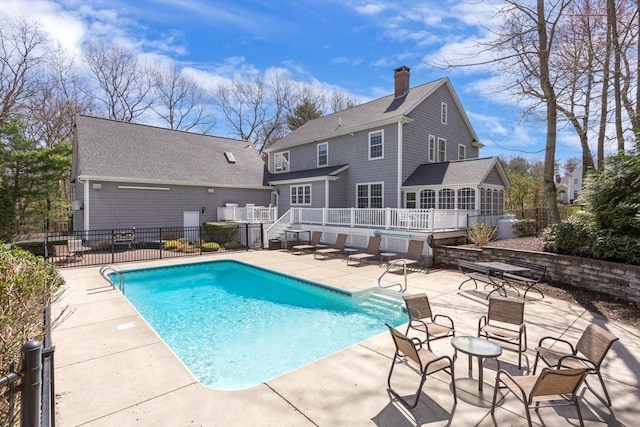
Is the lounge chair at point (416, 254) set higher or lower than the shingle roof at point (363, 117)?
lower

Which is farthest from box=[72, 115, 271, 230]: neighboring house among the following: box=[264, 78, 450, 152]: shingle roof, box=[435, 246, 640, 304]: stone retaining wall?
box=[435, 246, 640, 304]: stone retaining wall

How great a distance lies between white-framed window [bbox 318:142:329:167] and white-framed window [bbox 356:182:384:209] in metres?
3.38

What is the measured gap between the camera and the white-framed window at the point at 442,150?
62.3 feet

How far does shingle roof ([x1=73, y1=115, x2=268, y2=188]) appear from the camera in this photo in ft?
56.7

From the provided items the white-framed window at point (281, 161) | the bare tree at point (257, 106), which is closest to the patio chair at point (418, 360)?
the white-framed window at point (281, 161)

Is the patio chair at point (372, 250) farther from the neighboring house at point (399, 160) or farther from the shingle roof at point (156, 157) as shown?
the shingle roof at point (156, 157)

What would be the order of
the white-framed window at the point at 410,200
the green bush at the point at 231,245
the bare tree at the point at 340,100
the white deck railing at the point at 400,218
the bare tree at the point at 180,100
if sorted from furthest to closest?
the bare tree at the point at 340,100
the bare tree at the point at 180,100
the green bush at the point at 231,245
the white-framed window at the point at 410,200
the white deck railing at the point at 400,218

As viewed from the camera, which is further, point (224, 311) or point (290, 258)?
point (290, 258)

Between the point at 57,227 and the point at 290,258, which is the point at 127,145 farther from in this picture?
the point at 290,258

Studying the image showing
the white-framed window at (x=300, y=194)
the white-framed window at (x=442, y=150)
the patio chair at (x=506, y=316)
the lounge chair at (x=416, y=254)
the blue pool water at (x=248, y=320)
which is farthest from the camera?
the white-framed window at (x=300, y=194)

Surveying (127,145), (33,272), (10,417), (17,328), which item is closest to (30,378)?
(10,417)

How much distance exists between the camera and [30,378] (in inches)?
75.6

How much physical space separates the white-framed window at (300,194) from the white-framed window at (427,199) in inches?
267

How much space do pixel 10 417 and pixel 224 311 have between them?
653cm
